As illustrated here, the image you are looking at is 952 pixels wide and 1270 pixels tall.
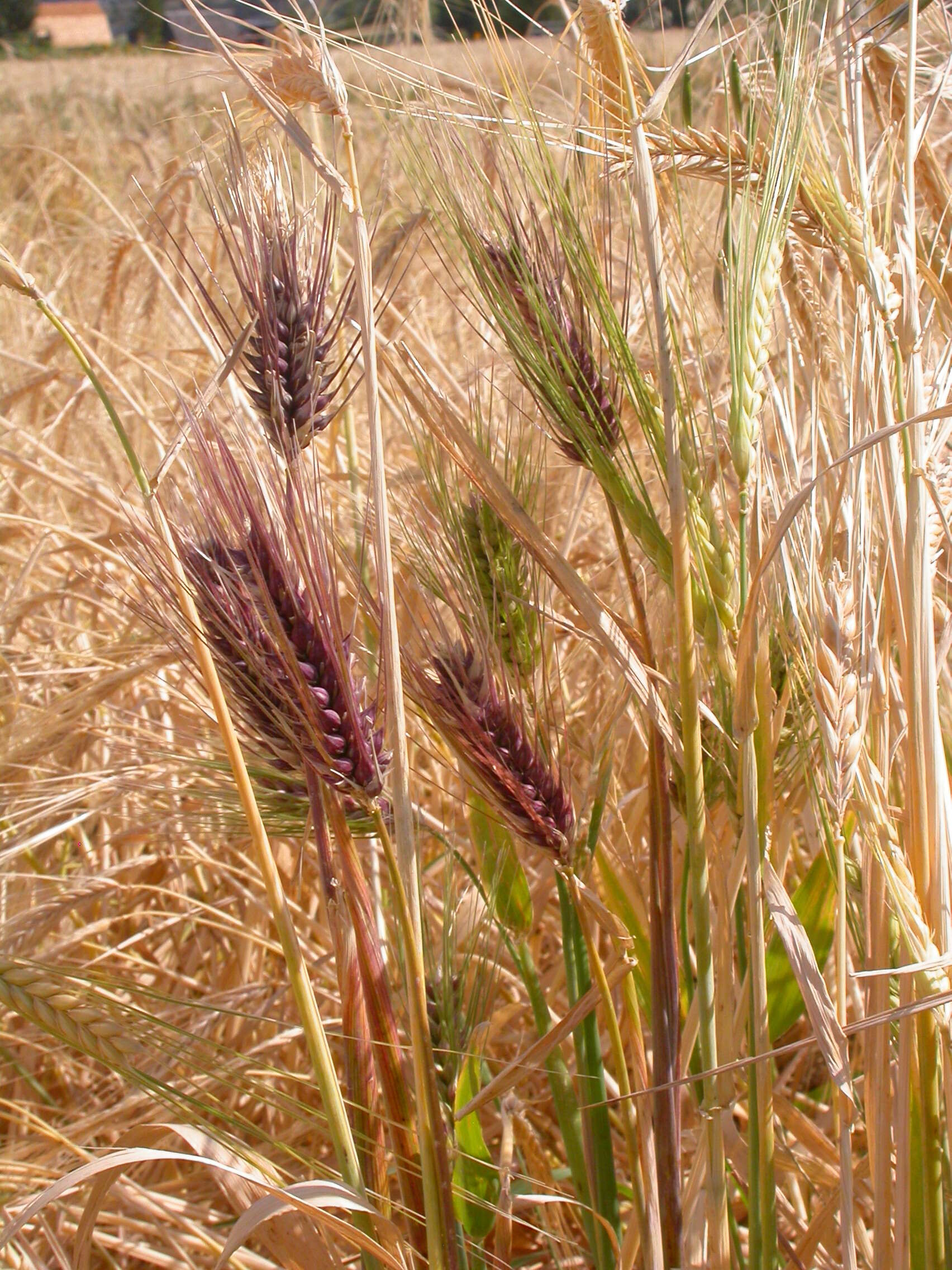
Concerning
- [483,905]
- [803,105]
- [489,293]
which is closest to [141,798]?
[483,905]

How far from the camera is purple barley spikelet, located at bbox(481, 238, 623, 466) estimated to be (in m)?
0.50

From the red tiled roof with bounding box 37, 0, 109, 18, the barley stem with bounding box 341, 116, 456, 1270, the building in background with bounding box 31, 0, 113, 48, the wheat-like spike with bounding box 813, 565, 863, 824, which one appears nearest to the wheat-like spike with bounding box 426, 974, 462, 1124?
the barley stem with bounding box 341, 116, 456, 1270

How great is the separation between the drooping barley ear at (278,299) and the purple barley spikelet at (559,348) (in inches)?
3.4

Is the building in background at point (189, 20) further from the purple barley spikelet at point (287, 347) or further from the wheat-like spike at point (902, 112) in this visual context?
the wheat-like spike at point (902, 112)

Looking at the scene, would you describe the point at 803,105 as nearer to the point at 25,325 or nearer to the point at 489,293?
the point at 489,293

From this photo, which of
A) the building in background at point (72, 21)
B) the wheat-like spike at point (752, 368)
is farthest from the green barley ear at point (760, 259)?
the building in background at point (72, 21)

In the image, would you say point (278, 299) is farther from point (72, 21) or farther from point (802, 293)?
point (72, 21)

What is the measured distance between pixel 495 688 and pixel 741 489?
0.15m

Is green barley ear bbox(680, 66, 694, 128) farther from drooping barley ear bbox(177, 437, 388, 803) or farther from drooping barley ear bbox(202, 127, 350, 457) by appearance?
drooping barley ear bbox(177, 437, 388, 803)

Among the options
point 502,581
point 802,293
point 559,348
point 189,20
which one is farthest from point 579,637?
point 189,20

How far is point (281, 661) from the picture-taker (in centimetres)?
44

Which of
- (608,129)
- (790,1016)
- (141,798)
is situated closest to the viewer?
(608,129)

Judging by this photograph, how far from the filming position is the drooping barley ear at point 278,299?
466 mm

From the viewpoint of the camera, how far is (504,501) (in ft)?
1.64
